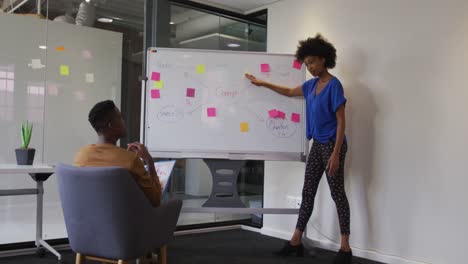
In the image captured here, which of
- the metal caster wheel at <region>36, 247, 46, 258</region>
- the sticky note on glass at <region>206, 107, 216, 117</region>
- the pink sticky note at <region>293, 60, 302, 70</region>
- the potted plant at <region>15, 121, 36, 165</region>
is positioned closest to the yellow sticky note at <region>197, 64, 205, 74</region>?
the sticky note on glass at <region>206, 107, 216, 117</region>

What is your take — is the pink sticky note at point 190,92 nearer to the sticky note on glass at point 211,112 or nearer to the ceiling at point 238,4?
the sticky note on glass at point 211,112

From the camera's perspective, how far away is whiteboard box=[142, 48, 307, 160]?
320cm

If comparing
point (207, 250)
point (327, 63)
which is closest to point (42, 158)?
point (207, 250)

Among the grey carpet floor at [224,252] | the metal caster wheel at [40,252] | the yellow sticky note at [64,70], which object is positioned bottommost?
the grey carpet floor at [224,252]

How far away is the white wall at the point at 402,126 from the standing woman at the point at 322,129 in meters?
0.34

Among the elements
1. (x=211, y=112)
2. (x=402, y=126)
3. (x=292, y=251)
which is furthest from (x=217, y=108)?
(x=402, y=126)

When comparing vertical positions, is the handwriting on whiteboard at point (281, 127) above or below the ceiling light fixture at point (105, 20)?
below

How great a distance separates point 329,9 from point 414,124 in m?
1.23

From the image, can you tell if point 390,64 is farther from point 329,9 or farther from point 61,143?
point 61,143

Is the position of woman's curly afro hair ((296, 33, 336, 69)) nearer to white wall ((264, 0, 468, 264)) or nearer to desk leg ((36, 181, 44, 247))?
white wall ((264, 0, 468, 264))

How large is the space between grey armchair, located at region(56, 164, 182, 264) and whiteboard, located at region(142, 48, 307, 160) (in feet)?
4.14

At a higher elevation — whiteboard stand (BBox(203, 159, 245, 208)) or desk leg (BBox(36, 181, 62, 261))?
whiteboard stand (BBox(203, 159, 245, 208))

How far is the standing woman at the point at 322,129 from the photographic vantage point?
9.64 ft

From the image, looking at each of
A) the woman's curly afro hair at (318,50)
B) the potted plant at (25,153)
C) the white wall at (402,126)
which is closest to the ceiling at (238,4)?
the white wall at (402,126)
